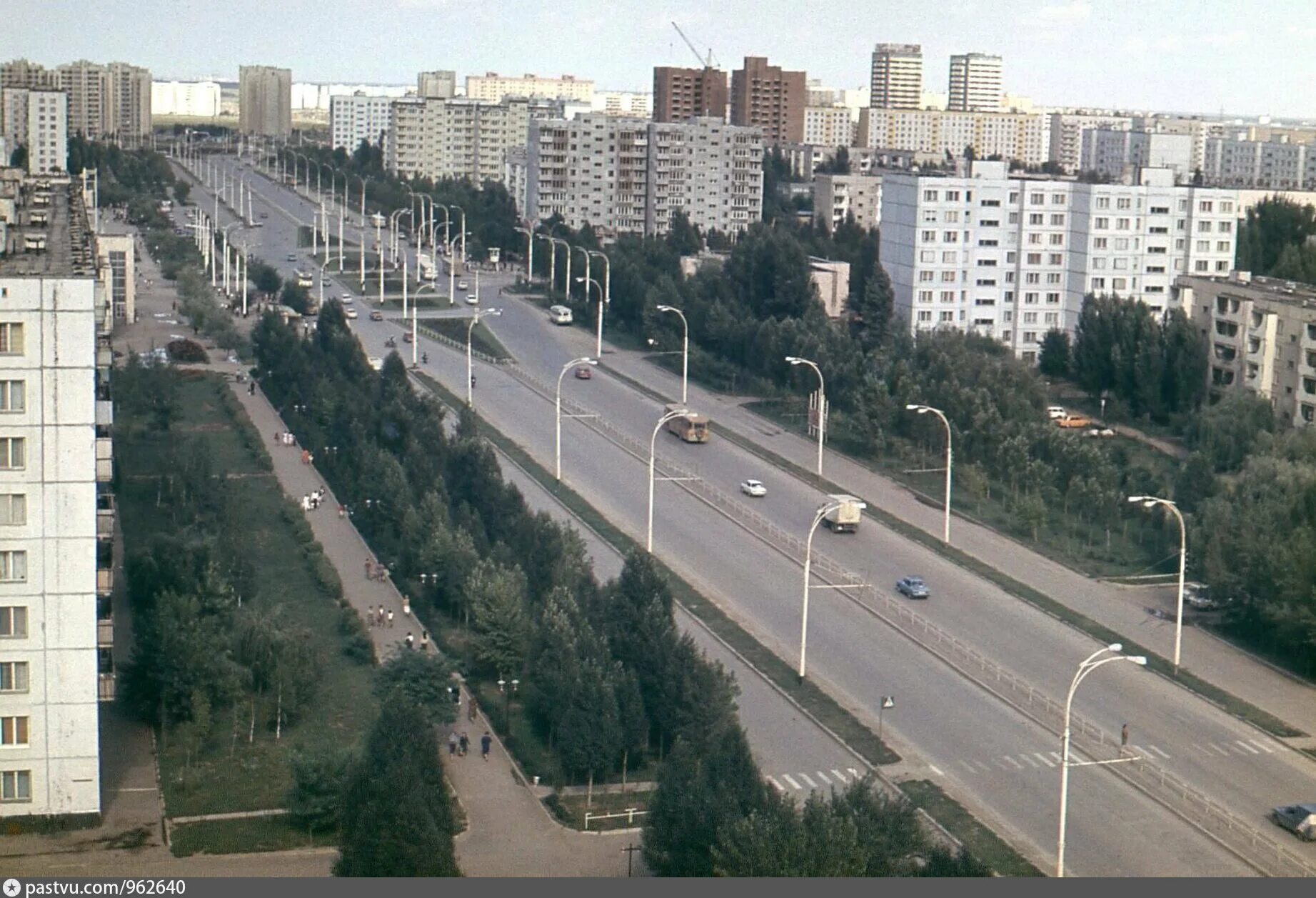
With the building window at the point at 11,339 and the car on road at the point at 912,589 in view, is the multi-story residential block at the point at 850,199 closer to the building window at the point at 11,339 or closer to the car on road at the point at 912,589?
the car on road at the point at 912,589

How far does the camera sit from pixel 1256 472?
11.6 metres

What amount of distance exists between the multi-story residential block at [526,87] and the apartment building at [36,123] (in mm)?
22571

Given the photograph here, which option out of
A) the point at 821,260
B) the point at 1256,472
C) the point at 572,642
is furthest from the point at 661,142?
the point at 572,642

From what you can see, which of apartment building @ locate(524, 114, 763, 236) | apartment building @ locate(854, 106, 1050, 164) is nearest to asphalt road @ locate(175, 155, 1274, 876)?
apartment building @ locate(524, 114, 763, 236)

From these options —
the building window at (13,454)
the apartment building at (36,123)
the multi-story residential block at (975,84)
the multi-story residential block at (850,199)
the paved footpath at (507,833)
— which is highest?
the multi-story residential block at (975,84)

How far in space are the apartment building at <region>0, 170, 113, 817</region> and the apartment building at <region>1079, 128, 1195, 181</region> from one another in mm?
15602

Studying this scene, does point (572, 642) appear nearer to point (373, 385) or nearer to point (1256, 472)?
point (1256, 472)

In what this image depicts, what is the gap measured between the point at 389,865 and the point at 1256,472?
24.1ft

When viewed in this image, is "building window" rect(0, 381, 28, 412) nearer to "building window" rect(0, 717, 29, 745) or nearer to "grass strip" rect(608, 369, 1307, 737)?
"building window" rect(0, 717, 29, 745)

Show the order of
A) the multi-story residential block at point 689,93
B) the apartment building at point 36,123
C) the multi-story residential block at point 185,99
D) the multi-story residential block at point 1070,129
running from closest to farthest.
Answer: the apartment building at point 36,123 → the multi-story residential block at point 185,99 → the multi-story residential block at point 689,93 → the multi-story residential block at point 1070,129

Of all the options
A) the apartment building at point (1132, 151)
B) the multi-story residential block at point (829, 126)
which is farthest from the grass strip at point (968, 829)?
the multi-story residential block at point (829, 126)

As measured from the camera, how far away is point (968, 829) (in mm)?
7223

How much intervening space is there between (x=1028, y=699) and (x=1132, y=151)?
2712cm

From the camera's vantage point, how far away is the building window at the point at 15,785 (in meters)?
6.92
